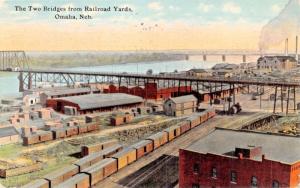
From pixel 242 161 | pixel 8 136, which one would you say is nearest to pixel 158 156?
pixel 242 161

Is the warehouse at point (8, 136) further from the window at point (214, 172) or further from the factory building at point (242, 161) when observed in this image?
the window at point (214, 172)

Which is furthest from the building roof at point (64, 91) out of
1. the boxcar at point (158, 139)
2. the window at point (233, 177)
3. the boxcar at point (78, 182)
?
the window at point (233, 177)

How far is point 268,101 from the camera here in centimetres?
4094

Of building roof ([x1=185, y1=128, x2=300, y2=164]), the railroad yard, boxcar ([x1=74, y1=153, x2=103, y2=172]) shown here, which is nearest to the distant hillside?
the railroad yard

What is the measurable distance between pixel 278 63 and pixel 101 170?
184ft

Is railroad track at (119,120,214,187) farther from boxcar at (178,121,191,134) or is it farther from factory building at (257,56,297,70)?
factory building at (257,56,297,70)

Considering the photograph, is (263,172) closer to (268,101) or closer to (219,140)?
(219,140)

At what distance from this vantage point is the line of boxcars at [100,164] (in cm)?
1780

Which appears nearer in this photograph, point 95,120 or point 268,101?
point 95,120

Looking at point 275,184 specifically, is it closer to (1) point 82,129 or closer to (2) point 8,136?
(1) point 82,129

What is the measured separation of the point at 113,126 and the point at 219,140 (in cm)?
1618

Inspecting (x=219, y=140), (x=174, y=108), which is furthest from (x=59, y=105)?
(x=219, y=140)

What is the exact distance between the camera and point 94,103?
122ft

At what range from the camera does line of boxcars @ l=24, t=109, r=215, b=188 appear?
58.4ft
